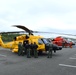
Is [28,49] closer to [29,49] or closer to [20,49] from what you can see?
[29,49]

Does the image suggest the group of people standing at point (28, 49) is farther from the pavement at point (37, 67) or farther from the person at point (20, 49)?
the pavement at point (37, 67)

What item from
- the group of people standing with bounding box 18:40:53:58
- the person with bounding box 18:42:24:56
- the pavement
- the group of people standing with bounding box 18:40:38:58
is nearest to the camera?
the pavement

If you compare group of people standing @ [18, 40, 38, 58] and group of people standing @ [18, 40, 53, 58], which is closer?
group of people standing @ [18, 40, 53, 58]

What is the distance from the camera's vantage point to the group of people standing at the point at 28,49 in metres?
18.9

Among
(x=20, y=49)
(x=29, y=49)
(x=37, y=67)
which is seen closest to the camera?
(x=37, y=67)

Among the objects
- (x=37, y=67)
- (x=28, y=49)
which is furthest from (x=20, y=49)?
(x=37, y=67)

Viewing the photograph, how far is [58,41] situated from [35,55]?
620 inches

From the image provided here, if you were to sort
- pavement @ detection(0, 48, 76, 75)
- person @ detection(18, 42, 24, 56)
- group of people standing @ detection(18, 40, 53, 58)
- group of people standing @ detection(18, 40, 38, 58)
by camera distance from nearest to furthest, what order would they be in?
pavement @ detection(0, 48, 76, 75) < group of people standing @ detection(18, 40, 53, 58) < group of people standing @ detection(18, 40, 38, 58) < person @ detection(18, 42, 24, 56)

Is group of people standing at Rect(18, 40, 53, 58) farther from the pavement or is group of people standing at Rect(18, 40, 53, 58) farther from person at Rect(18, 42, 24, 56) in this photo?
the pavement

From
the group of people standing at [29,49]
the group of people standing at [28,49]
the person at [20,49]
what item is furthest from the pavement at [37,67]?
the person at [20,49]

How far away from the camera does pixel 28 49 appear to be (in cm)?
1928

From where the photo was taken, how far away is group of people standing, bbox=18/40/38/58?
62.0ft

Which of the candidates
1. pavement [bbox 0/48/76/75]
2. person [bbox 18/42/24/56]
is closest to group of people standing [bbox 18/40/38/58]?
person [bbox 18/42/24/56]

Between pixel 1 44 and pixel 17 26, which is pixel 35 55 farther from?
pixel 1 44
